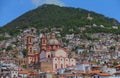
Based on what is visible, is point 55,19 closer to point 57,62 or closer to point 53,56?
point 53,56

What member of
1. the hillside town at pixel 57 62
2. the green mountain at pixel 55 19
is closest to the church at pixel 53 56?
the hillside town at pixel 57 62

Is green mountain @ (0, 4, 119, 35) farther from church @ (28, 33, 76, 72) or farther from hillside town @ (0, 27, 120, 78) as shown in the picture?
church @ (28, 33, 76, 72)

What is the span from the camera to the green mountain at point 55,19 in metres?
92.8

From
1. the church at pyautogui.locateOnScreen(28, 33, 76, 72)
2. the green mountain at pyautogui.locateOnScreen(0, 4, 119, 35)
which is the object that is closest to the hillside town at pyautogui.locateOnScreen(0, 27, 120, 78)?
the church at pyautogui.locateOnScreen(28, 33, 76, 72)

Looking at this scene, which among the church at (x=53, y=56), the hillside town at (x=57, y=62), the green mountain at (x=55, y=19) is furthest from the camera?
the green mountain at (x=55, y=19)

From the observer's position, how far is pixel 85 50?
6712 cm

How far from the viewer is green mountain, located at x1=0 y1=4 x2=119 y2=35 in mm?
92775

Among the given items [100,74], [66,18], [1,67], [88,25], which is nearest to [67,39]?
[88,25]

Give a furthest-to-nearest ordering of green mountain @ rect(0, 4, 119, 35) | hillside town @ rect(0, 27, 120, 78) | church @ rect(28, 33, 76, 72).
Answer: green mountain @ rect(0, 4, 119, 35) < church @ rect(28, 33, 76, 72) < hillside town @ rect(0, 27, 120, 78)

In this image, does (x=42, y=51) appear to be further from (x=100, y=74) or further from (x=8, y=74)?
(x=100, y=74)

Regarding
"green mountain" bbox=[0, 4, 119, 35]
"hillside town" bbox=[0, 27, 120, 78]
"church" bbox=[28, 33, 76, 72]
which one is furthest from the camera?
"green mountain" bbox=[0, 4, 119, 35]

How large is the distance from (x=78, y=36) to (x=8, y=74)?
4589cm

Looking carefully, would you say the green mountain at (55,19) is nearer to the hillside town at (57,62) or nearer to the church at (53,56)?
the hillside town at (57,62)

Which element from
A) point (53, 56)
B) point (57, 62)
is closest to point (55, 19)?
point (53, 56)
